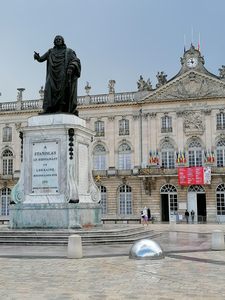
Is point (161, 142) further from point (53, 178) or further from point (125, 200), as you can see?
point (53, 178)

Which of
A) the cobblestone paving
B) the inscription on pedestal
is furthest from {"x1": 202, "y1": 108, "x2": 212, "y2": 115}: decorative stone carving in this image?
the cobblestone paving

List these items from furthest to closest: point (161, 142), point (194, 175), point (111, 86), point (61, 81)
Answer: point (111, 86), point (161, 142), point (194, 175), point (61, 81)

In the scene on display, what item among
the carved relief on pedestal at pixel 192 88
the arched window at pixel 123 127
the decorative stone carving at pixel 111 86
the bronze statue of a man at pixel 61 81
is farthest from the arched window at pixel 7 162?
the bronze statue of a man at pixel 61 81

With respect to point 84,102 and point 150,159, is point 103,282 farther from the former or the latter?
point 84,102

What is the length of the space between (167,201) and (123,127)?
332 inches


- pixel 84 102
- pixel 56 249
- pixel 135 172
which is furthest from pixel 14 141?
pixel 56 249

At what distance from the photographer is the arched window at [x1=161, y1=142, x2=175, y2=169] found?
4538 centimetres

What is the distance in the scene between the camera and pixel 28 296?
22.6 feet

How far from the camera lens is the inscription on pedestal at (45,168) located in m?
16.0

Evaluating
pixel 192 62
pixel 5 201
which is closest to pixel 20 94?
pixel 5 201

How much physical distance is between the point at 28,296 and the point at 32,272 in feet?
7.29

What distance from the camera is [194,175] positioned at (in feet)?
142

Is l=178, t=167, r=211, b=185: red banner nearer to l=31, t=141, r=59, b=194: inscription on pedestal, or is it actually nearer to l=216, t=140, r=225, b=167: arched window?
l=216, t=140, r=225, b=167: arched window

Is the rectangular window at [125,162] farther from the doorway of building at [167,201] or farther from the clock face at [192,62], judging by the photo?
the clock face at [192,62]
